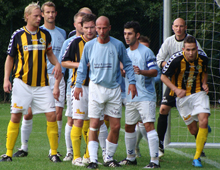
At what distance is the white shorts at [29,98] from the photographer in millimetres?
5555

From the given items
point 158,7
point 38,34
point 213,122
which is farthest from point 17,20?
point 38,34

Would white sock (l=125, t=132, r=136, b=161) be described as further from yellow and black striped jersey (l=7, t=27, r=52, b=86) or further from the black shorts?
yellow and black striped jersey (l=7, t=27, r=52, b=86)

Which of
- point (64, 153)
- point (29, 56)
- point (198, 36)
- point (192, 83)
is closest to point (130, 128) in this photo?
point (192, 83)

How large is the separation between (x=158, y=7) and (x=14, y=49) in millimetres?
11569

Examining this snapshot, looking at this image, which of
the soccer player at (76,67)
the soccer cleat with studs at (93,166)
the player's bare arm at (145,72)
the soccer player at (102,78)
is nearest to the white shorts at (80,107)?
the soccer player at (76,67)

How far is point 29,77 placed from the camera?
5570mm

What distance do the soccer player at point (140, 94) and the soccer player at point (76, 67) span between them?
0.55m

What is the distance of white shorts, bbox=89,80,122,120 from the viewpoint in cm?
520

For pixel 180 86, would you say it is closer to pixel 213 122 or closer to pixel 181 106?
pixel 181 106

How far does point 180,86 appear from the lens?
5879 millimetres

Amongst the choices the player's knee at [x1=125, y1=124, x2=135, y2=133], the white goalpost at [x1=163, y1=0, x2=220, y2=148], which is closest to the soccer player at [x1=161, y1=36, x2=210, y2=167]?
the player's knee at [x1=125, y1=124, x2=135, y2=133]

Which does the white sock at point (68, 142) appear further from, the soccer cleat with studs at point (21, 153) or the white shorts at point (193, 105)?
the white shorts at point (193, 105)

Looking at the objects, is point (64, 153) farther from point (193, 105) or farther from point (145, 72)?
point (193, 105)

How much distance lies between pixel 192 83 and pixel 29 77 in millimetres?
2410
